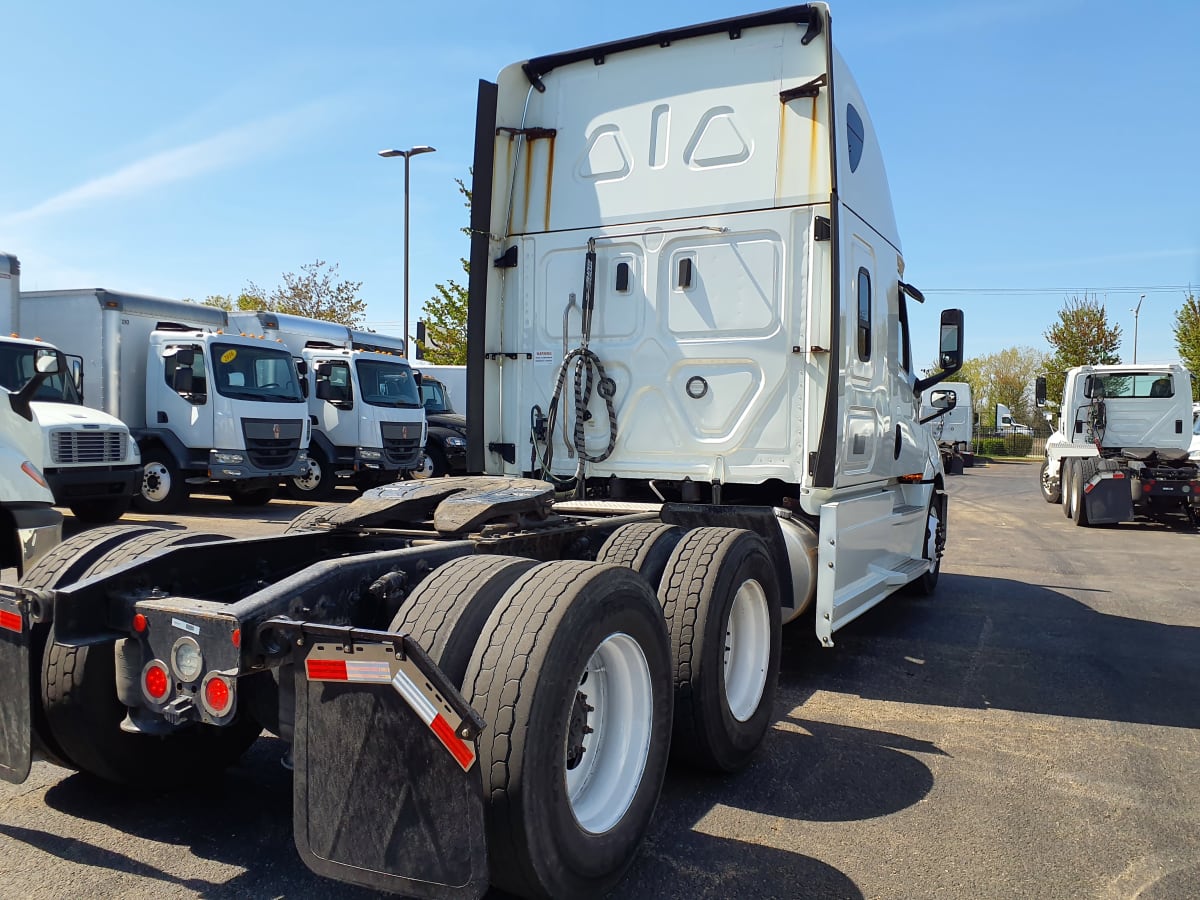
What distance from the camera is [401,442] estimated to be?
17391 millimetres

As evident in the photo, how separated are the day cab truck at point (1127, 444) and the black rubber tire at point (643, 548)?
13.0 meters

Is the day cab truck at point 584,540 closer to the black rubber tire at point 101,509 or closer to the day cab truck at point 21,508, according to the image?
the day cab truck at point 21,508

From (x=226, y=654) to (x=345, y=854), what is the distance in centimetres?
61

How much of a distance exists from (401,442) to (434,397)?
440 centimetres

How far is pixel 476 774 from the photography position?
2.30 m

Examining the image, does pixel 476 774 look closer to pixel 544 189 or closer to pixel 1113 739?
pixel 1113 739

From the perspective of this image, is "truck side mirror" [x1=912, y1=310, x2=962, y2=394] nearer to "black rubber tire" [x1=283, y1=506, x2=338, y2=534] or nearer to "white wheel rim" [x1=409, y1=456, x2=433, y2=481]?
"black rubber tire" [x1=283, y1=506, x2=338, y2=534]

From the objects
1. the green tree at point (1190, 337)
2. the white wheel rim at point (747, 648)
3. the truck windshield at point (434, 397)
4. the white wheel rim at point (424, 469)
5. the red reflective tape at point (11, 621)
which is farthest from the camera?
the green tree at point (1190, 337)

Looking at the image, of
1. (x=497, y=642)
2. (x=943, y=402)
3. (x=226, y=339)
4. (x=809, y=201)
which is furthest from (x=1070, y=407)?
(x=497, y=642)

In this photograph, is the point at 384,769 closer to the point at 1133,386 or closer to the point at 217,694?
the point at 217,694

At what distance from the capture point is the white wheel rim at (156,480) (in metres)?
14.2

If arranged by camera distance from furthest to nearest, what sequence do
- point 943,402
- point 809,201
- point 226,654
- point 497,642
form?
point 943,402 → point 809,201 → point 497,642 → point 226,654

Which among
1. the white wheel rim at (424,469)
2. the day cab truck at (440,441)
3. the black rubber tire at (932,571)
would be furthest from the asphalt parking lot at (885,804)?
the day cab truck at (440,441)

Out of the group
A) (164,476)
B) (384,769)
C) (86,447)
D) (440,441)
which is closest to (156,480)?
(164,476)
